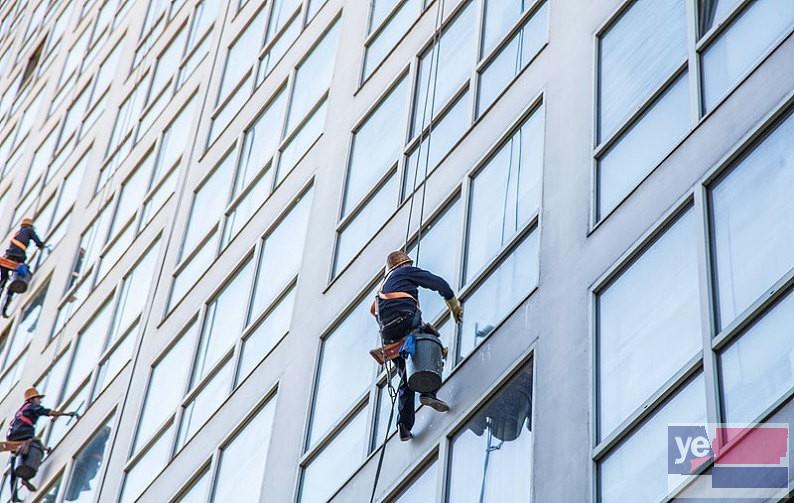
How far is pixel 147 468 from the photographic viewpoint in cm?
2250

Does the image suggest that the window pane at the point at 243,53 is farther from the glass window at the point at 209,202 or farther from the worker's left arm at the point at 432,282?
the worker's left arm at the point at 432,282

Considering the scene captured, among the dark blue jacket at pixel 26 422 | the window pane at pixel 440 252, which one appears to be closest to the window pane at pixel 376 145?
the window pane at pixel 440 252

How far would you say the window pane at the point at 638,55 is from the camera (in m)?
15.6

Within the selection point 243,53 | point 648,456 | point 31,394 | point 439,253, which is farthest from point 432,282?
point 243,53

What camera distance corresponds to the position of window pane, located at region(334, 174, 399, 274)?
19.5 m

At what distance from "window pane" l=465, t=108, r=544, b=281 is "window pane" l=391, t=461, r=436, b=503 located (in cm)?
221

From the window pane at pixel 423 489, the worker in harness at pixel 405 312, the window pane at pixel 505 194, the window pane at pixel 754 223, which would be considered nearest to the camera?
the window pane at pixel 754 223

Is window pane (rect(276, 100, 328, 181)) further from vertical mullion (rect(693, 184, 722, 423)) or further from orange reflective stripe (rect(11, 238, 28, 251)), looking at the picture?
orange reflective stripe (rect(11, 238, 28, 251))

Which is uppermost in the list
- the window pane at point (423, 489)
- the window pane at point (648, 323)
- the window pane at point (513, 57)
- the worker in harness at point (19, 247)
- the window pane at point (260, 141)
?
the worker in harness at point (19, 247)

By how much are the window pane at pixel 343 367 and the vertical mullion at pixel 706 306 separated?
5199 mm

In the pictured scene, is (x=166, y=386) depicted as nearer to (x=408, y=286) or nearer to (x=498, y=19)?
(x=498, y=19)

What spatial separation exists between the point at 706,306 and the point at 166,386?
12051 mm

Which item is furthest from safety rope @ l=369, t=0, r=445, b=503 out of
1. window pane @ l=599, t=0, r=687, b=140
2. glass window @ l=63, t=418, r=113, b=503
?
glass window @ l=63, t=418, r=113, b=503

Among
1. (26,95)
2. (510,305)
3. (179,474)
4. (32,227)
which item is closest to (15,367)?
(32,227)
